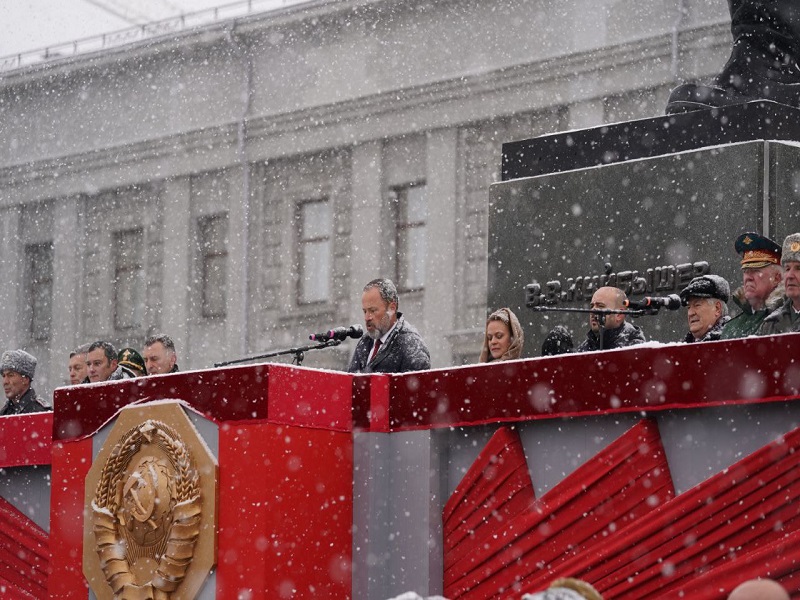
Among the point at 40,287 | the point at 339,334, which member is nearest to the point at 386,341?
the point at 339,334

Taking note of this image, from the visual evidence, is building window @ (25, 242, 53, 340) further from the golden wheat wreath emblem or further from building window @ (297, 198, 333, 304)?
the golden wheat wreath emblem

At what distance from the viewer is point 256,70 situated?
2452cm

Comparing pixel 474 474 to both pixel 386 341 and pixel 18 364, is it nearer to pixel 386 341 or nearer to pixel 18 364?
pixel 386 341

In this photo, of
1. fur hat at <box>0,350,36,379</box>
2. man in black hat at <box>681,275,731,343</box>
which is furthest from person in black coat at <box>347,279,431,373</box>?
fur hat at <box>0,350,36,379</box>

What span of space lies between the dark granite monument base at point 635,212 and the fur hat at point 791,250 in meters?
1.34

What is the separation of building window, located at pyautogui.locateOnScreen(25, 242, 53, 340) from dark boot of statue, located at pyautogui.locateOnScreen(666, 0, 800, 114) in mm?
20557

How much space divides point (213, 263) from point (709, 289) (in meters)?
19.4

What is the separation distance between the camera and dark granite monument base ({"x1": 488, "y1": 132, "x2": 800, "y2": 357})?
23.8 feet

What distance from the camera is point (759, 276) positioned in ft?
20.9

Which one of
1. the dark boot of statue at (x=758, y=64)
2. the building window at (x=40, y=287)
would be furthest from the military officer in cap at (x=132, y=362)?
the building window at (x=40, y=287)

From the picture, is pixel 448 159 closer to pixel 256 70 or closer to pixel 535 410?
pixel 256 70

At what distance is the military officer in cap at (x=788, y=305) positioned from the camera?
18.4 ft

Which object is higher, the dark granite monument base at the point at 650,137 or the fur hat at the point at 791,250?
the dark granite monument base at the point at 650,137

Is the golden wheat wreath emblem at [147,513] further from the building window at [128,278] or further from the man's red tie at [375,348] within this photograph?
the building window at [128,278]
